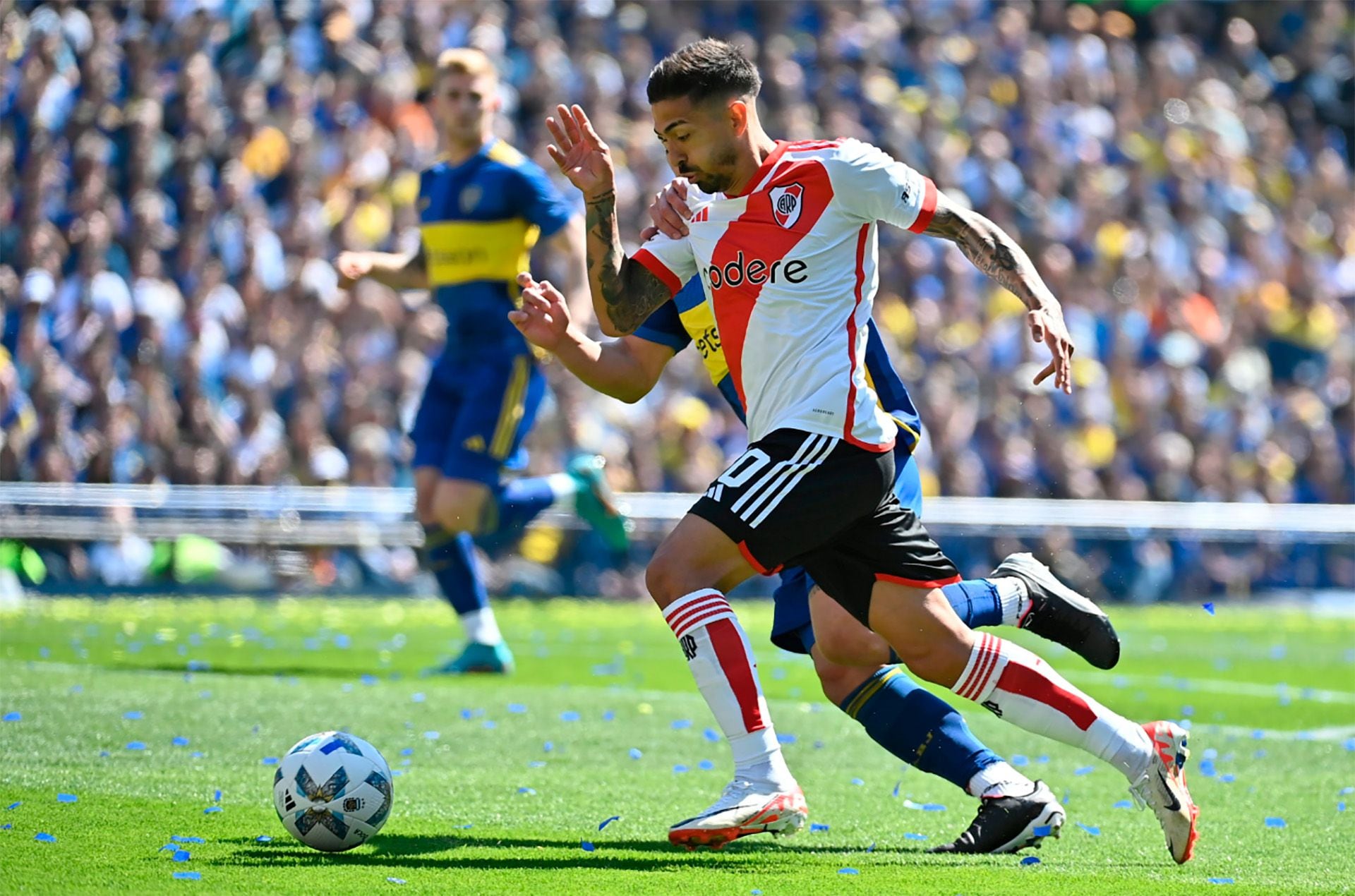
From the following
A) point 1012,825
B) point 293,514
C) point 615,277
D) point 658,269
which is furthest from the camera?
point 293,514

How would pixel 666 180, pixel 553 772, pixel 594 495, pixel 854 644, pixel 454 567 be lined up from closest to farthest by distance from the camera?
1. pixel 854 644
2. pixel 553 772
3. pixel 454 567
4. pixel 594 495
5. pixel 666 180

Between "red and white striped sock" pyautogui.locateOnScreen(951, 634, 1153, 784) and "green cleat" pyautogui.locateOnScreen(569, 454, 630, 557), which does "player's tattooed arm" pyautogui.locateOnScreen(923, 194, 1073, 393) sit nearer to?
"red and white striped sock" pyautogui.locateOnScreen(951, 634, 1153, 784)

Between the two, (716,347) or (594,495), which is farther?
(594,495)

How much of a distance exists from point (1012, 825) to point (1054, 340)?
4.87 feet

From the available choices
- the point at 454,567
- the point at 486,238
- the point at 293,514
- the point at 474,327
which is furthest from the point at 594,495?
the point at 293,514

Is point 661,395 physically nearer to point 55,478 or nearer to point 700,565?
point 55,478

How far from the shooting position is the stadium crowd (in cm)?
1574

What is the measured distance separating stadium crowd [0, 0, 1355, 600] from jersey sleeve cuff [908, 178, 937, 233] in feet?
26.6

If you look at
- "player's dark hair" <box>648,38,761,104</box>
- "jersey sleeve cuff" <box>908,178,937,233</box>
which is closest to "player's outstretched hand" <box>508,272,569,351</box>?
"player's dark hair" <box>648,38,761,104</box>

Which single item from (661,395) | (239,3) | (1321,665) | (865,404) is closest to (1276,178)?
(661,395)

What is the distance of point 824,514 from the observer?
510 centimetres

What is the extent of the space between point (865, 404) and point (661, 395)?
1224 centimetres

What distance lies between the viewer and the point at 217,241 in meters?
16.5

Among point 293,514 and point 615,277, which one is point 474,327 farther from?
point 293,514
